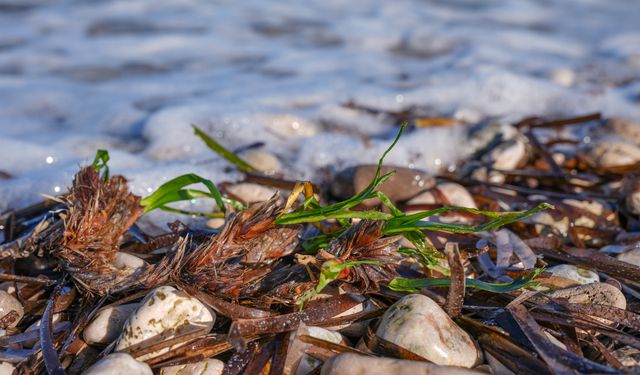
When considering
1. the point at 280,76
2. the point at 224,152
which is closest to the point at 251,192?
the point at 224,152

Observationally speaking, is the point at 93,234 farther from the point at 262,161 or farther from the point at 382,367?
the point at 262,161

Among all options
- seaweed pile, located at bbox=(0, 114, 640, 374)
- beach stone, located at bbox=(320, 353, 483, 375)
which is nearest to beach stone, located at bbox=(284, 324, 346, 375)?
seaweed pile, located at bbox=(0, 114, 640, 374)

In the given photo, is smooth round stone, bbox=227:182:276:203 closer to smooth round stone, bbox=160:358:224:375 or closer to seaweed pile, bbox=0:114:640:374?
seaweed pile, bbox=0:114:640:374

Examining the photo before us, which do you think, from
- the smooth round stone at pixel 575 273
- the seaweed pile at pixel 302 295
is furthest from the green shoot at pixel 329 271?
the smooth round stone at pixel 575 273

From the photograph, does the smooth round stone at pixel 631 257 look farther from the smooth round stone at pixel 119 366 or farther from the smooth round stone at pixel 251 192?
the smooth round stone at pixel 119 366

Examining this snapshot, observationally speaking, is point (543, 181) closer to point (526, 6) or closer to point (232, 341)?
point (232, 341)

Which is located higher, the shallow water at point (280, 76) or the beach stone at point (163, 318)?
the beach stone at point (163, 318)
